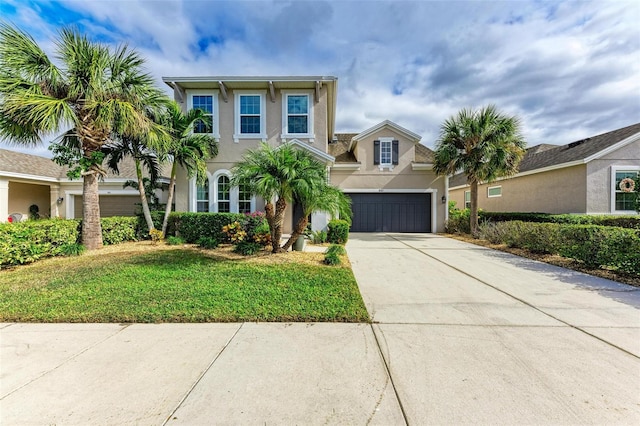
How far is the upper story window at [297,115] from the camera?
12281 millimetres

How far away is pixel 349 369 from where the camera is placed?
2818mm

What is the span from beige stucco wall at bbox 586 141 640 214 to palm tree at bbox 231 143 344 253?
14229 mm

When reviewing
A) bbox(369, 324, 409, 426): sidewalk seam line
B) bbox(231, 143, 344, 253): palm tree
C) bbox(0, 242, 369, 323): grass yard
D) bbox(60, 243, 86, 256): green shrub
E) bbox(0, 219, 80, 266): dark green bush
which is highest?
bbox(231, 143, 344, 253): palm tree

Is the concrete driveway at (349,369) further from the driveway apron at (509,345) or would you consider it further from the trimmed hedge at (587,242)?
the trimmed hedge at (587,242)

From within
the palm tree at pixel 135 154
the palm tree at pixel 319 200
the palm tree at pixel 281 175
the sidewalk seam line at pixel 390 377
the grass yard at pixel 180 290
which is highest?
the palm tree at pixel 135 154

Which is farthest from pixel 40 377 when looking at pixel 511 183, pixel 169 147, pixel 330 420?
pixel 511 183

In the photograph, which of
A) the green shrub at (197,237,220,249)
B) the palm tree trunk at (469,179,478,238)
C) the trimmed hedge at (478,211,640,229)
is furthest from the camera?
the palm tree trunk at (469,179,478,238)

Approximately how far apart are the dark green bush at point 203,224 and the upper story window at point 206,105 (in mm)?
4125

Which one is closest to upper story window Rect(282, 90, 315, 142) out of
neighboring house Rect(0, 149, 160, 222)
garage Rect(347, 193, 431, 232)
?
garage Rect(347, 193, 431, 232)

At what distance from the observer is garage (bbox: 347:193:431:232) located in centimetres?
1570

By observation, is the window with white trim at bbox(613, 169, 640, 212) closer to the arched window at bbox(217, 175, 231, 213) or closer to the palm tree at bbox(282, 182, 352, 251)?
the palm tree at bbox(282, 182, 352, 251)

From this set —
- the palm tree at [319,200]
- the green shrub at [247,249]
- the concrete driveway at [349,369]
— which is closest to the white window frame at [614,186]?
the concrete driveway at [349,369]

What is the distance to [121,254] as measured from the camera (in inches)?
312

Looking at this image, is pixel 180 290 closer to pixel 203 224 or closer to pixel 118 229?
pixel 203 224
